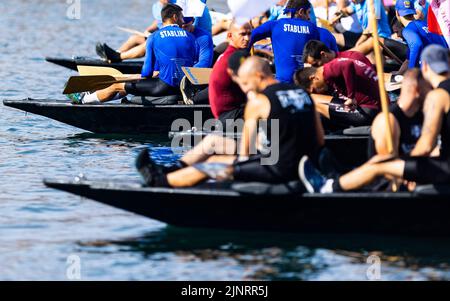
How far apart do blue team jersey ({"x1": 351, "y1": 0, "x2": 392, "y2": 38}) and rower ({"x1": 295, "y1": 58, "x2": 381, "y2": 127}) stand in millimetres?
7131

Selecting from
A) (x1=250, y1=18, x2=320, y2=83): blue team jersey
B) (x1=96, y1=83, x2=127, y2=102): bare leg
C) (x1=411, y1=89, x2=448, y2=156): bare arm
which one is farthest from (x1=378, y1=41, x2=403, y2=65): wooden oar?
(x1=411, y1=89, x2=448, y2=156): bare arm

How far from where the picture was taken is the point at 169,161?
1891cm

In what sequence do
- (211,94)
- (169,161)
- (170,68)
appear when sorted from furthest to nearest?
(170,68) < (169,161) < (211,94)

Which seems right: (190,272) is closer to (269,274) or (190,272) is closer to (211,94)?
(269,274)

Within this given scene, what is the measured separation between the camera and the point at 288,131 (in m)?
13.8

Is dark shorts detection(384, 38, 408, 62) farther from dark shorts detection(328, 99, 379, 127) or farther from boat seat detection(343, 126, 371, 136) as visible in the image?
boat seat detection(343, 126, 371, 136)

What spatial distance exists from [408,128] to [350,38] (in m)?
12.6

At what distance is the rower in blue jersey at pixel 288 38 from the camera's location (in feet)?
64.1

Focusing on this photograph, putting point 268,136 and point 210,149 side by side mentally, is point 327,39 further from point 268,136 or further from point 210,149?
point 268,136

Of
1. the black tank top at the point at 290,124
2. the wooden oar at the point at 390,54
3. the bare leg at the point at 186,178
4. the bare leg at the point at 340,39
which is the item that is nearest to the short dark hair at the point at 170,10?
the wooden oar at the point at 390,54

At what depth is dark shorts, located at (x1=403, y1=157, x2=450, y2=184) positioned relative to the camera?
13.5 meters
